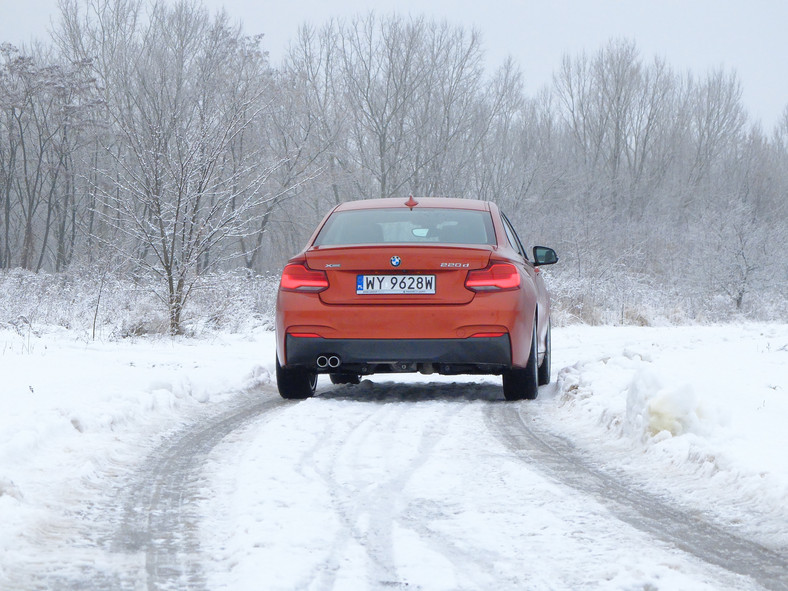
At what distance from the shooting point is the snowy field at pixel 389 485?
101 inches

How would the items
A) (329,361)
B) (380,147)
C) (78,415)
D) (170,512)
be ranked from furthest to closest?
(380,147), (329,361), (78,415), (170,512)

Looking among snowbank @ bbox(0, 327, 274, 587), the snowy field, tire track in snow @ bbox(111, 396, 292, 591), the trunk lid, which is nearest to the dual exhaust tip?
the snowy field

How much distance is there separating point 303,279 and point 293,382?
0.88 meters

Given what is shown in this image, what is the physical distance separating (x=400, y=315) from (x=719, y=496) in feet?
9.26

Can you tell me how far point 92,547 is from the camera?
2785 mm

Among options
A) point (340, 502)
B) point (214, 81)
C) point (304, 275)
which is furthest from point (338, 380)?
point (214, 81)

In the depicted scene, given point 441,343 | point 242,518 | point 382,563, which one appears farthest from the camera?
point 441,343

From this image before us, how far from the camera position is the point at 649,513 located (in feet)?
10.8

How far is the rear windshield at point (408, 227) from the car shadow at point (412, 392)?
1.18 m

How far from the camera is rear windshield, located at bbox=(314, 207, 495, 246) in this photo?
258 inches

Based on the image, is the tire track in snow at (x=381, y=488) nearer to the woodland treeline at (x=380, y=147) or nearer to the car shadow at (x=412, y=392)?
the car shadow at (x=412, y=392)

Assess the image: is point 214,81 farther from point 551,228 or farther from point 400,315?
point 400,315

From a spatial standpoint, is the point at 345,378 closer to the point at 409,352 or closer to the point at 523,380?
the point at 523,380

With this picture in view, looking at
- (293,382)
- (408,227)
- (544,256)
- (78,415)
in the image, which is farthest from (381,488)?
(544,256)
